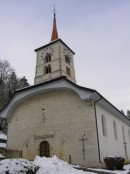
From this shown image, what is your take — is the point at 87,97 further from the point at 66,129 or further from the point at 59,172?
the point at 59,172

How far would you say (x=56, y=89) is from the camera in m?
19.4

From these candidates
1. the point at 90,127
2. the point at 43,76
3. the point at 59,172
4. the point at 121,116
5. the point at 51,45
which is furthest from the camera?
the point at 51,45

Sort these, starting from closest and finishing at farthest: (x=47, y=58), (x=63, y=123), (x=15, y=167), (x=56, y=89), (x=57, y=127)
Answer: (x=15, y=167) → (x=63, y=123) → (x=57, y=127) → (x=56, y=89) → (x=47, y=58)

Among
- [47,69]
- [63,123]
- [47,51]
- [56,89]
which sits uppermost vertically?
[47,51]

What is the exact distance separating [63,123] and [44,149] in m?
2.92

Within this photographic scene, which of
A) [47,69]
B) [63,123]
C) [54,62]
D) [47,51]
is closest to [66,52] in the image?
[47,51]

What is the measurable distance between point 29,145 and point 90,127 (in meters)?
6.14

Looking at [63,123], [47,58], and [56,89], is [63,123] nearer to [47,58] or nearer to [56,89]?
[56,89]

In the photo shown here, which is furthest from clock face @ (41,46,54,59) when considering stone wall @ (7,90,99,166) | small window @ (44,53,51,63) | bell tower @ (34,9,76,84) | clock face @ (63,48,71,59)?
stone wall @ (7,90,99,166)

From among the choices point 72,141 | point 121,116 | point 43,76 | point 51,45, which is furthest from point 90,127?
point 51,45

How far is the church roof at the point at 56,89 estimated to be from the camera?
16.9 m

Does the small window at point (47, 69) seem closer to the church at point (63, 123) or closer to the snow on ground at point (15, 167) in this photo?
the church at point (63, 123)

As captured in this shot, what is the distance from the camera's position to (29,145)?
19.2 metres

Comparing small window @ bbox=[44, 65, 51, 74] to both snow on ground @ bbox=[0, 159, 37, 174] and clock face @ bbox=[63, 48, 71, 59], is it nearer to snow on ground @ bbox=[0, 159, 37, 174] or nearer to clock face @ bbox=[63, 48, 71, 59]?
clock face @ bbox=[63, 48, 71, 59]
